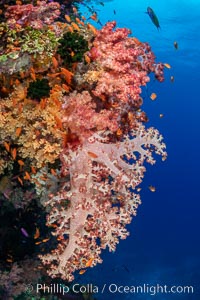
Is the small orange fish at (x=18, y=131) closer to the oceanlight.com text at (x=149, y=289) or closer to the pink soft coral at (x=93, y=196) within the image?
the pink soft coral at (x=93, y=196)

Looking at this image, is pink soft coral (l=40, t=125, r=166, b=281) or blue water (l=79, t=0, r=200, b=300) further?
blue water (l=79, t=0, r=200, b=300)

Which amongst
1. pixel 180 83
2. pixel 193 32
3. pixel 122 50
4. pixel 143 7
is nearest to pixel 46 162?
pixel 122 50

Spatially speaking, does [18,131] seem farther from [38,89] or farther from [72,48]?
[72,48]

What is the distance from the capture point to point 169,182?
43500mm

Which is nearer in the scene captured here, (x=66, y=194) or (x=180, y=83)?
(x=66, y=194)

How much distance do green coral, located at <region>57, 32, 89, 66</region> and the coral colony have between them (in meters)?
0.01

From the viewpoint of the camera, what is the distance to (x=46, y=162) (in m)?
5.39

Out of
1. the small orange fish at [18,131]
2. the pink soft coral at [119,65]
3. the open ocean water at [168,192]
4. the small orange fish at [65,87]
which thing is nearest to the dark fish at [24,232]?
the small orange fish at [18,131]

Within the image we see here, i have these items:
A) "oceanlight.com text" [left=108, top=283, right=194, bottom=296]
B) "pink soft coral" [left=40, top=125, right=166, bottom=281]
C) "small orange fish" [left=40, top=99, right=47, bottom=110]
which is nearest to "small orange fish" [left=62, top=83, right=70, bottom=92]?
"small orange fish" [left=40, top=99, right=47, bottom=110]

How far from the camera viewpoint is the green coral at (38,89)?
15.6 feet

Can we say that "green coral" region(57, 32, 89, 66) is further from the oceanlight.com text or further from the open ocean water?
the oceanlight.com text

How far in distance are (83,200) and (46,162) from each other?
1.00 m

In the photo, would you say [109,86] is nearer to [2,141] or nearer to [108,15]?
[2,141]

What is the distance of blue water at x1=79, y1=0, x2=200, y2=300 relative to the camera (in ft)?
83.7
